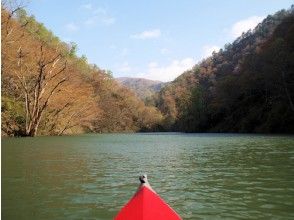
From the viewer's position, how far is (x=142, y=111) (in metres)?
124

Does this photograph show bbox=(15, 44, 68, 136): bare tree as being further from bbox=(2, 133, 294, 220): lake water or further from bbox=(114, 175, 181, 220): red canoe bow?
bbox=(114, 175, 181, 220): red canoe bow

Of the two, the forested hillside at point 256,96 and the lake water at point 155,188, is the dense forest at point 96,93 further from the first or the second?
the lake water at point 155,188

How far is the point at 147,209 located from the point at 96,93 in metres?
96.5

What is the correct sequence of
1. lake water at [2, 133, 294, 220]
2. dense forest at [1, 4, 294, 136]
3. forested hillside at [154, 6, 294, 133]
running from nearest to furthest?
lake water at [2, 133, 294, 220], dense forest at [1, 4, 294, 136], forested hillside at [154, 6, 294, 133]

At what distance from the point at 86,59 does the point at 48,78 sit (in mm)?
61501

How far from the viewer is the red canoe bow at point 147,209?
4.51 meters

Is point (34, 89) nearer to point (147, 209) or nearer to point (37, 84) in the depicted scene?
point (37, 84)

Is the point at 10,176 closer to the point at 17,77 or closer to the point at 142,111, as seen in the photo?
the point at 17,77

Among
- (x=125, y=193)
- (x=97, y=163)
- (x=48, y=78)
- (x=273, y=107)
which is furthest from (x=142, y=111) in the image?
(x=125, y=193)

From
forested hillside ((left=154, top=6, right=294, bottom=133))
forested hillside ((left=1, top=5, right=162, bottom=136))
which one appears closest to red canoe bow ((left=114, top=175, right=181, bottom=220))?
forested hillside ((left=1, top=5, right=162, bottom=136))

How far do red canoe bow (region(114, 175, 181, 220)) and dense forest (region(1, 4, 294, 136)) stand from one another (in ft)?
125

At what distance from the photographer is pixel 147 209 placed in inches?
178

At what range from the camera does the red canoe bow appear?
4508 mm

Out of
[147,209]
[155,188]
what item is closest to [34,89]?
[155,188]
